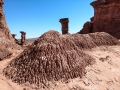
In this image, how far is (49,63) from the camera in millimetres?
5711

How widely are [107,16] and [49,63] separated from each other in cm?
1658

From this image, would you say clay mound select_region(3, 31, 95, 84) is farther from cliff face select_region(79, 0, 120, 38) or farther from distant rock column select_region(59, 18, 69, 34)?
distant rock column select_region(59, 18, 69, 34)

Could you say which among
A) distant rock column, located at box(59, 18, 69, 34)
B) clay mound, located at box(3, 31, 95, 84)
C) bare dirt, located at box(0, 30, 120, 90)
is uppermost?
distant rock column, located at box(59, 18, 69, 34)

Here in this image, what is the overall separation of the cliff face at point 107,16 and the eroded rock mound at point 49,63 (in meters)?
13.2

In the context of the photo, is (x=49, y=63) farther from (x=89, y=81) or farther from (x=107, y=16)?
(x=107, y=16)

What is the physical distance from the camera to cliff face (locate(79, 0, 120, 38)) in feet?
62.4

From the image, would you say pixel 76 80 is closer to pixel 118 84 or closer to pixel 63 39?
pixel 118 84

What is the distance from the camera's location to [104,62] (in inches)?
274

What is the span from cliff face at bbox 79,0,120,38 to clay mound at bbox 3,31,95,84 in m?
13.3

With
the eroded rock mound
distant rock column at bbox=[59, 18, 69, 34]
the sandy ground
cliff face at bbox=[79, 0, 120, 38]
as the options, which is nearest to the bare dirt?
the sandy ground

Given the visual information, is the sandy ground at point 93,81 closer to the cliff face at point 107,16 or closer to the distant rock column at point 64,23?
the cliff face at point 107,16

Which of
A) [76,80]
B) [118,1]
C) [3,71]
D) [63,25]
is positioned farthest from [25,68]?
[63,25]

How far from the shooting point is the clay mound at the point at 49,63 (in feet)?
17.7

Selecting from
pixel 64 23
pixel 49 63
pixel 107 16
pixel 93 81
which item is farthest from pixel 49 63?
pixel 64 23
